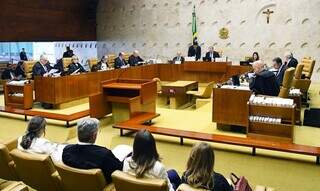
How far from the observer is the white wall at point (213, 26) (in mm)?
12227

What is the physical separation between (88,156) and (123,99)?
382cm

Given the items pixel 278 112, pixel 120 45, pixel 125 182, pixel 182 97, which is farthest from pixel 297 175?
pixel 120 45

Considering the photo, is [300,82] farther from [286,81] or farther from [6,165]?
[6,165]

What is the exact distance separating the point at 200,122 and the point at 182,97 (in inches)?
89.9

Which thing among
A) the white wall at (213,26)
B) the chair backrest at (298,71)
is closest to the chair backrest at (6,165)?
the chair backrest at (298,71)

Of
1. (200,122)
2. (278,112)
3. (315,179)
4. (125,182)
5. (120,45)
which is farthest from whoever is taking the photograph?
(120,45)

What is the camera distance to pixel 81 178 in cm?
260

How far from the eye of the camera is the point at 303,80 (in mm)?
7984

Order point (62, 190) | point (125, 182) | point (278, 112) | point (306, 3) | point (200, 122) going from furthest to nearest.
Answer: point (306, 3) → point (200, 122) → point (278, 112) → point (62, 190) → point (125, 182)

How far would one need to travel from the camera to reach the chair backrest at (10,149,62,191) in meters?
2.82

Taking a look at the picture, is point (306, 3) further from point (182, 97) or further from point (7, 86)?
point (7, 86)

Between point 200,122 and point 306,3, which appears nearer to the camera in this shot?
point 200,122

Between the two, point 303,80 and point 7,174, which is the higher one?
point 303,80

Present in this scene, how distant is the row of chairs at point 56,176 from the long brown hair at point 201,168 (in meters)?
0.09
